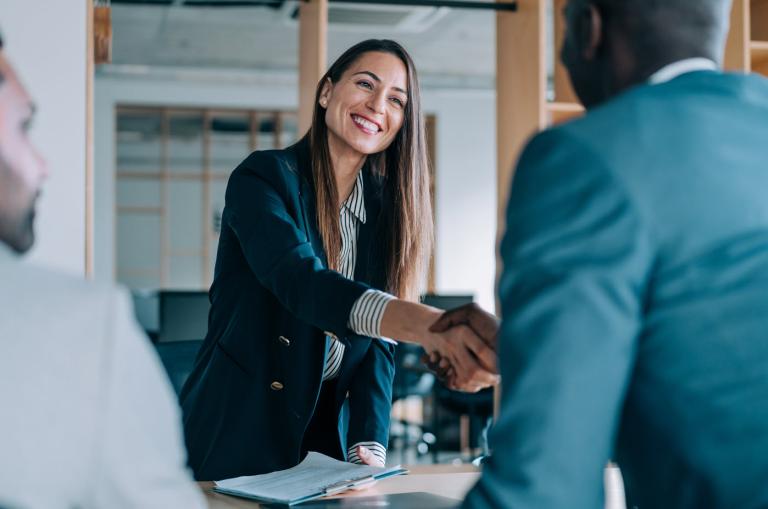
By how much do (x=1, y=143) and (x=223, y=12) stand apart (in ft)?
24.7

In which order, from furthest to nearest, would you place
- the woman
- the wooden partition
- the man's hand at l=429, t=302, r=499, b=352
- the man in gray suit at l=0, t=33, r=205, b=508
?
1. the wooden partition
2. the woman
3. the man's hand at l=429, t=302, r=499, b=352
4. the man in gray suit at l=0, t=33, r=205, b=508

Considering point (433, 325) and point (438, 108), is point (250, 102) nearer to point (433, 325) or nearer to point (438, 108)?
point (438, 108)

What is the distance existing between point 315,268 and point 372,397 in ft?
1.73

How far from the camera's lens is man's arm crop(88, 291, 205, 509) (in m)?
0.72

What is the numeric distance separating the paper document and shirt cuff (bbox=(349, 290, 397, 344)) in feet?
0.90

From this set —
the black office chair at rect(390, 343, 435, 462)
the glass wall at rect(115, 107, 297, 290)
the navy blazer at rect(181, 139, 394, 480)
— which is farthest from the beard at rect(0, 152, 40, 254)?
the glass wall at rect(115, 107, 297, 290)

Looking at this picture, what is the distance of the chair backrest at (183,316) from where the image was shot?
3.88 meters

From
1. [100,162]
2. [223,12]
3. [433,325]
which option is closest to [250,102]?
[100,162]

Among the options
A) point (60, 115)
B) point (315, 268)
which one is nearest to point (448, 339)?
point (315, 268)

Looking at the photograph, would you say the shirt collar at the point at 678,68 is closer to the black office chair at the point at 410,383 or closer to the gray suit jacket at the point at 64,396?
the gray suit jacket at the point at 64,396

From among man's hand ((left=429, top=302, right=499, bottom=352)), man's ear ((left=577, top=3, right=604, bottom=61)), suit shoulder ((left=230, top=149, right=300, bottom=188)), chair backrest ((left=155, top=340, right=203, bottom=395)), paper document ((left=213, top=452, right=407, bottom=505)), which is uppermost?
man's ear ((left=577, top=3, right=604, bottom=61))

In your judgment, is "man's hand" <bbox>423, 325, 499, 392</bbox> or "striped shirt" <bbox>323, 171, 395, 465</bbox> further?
"striped shirt" <bbox>323, 171, 395, 465</bbox>

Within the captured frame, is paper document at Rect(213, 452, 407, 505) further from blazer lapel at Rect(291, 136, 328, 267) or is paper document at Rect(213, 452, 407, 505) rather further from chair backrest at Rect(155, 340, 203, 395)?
chair backrest at Rect(155, 340, 203, 395)

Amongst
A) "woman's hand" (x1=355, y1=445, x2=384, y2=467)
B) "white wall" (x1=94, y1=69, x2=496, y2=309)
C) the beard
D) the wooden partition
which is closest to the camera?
the beard
